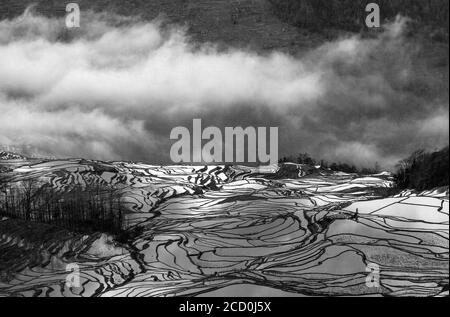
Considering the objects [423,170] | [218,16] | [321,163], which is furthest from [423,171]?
[218,16]

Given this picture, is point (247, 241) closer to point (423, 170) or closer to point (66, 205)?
point (423, 170)

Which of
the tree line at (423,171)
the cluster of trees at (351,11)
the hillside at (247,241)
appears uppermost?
the cluster of trees at (351,11)

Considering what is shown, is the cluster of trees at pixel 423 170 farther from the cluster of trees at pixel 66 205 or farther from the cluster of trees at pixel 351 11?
the cluster of trees at pixel 66 205

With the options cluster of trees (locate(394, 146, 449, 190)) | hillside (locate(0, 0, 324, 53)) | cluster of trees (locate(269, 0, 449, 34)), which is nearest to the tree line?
cluster of trees (locate(394, 146, 449, 190))

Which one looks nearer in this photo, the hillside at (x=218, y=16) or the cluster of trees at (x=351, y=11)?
the cluster of trees at (x=351, y=11)

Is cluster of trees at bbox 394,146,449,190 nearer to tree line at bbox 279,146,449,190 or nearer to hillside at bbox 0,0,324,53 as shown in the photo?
tree line at bbox 279,146,449,190

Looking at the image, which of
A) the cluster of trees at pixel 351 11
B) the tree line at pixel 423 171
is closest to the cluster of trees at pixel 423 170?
the tree line at pixel 423 171
